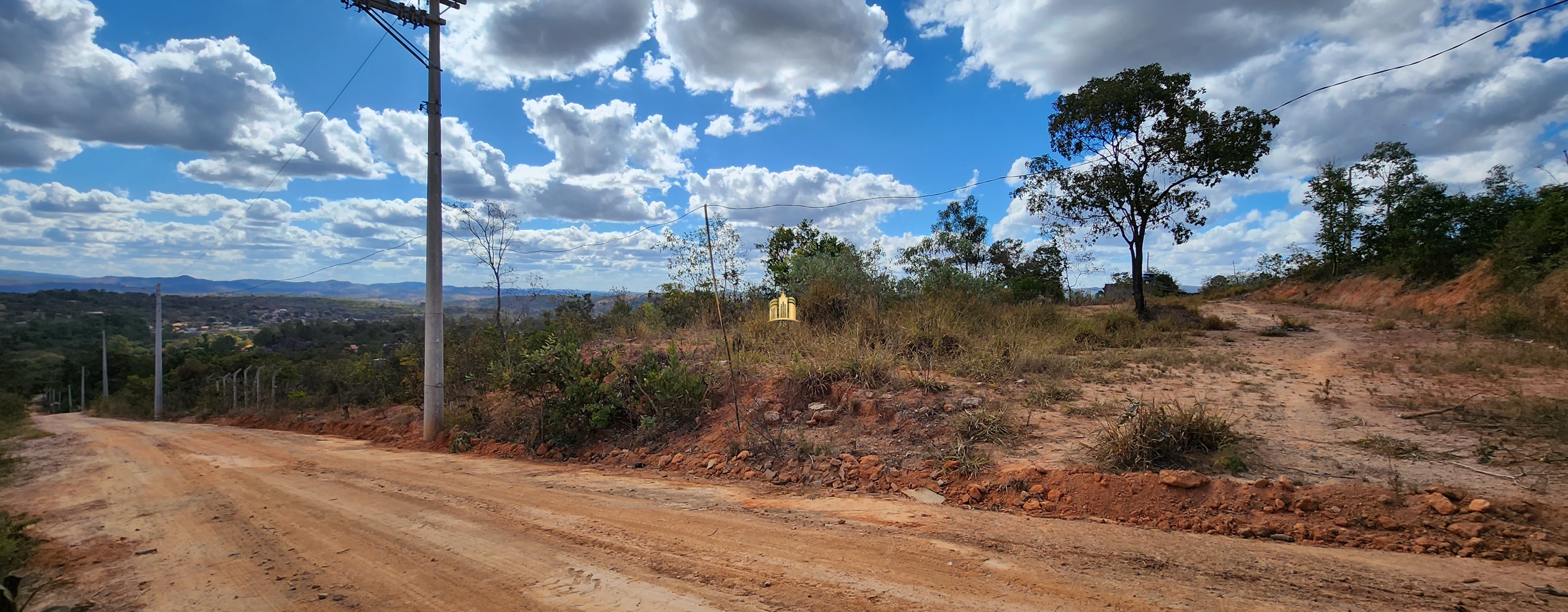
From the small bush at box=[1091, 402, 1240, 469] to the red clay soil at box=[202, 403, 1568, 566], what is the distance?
294 millimetres

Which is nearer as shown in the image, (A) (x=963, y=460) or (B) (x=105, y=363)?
(A) (x=963, y=460)

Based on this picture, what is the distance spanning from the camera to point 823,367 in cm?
836

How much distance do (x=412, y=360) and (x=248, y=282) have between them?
79.7 ft

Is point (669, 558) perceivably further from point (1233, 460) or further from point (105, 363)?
point (105, 363)

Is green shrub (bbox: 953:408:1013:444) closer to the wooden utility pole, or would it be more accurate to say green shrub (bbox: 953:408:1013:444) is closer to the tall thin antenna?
the tall thin antenna

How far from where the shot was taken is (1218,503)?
14.9 ft

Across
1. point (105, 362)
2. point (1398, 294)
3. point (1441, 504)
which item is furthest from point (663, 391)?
point (105, 362)

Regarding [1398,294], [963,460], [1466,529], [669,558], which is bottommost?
[669,558]

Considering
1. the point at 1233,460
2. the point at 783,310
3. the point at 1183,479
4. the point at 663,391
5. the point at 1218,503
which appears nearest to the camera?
the point at 1218,503

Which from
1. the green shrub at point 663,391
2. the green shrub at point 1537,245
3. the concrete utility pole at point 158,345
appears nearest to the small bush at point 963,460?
the green shrub at point 663,391

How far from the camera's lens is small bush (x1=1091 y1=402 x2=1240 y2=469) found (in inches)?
207

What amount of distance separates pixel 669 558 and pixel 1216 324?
54.3ft

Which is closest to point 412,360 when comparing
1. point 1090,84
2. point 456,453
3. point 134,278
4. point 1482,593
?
point 456,453

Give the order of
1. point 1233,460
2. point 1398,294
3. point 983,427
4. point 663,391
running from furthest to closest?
point 1398,294 → point 663,391 → point 983,427 → point 1233,460
